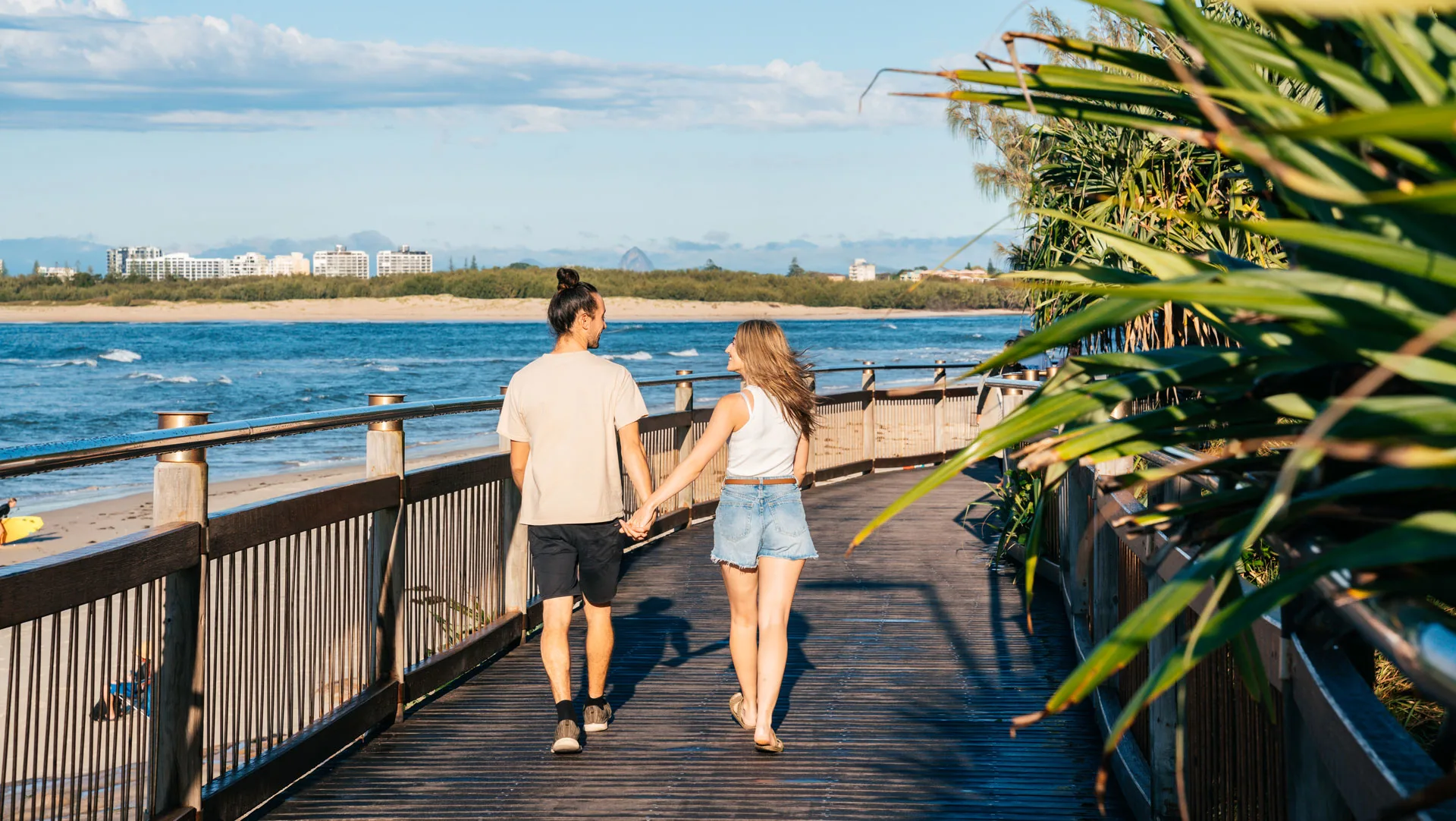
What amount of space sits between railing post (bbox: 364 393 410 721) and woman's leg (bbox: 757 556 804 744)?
1464 millimetres

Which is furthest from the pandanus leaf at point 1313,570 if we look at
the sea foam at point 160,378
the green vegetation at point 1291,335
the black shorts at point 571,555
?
the sea foam at point 160,378

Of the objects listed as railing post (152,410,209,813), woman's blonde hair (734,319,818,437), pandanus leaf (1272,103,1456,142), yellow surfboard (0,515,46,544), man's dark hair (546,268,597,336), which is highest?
pandanus leaf (1272,103,1456,142)

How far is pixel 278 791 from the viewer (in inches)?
181

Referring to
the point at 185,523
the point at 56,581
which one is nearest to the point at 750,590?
the point at 185,523

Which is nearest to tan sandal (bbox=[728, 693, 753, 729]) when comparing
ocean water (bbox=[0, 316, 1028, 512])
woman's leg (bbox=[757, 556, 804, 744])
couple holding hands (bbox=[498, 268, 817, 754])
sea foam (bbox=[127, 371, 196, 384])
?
couple holding hands (bbox=[498, 268, 817, 754])

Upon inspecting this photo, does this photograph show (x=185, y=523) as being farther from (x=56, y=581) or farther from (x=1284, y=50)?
(x=1284, y=50)

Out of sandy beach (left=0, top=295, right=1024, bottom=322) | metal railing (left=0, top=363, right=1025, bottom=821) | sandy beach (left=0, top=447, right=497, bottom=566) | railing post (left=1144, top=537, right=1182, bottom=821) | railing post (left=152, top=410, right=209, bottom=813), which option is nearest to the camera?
metal railing (left=0, top=363, right=1025, bottom=821)

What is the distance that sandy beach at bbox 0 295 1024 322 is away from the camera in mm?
137000

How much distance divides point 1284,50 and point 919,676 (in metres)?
5.13

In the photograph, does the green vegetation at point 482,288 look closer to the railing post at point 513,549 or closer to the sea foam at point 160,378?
the sea foam at point 160,378

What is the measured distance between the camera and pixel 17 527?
1541cm

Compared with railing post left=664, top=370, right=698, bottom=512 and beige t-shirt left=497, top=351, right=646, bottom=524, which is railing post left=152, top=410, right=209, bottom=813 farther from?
railing post left=664, top=370, right=698, bottom=512

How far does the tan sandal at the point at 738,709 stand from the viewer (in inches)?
213

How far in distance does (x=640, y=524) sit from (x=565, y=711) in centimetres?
83
